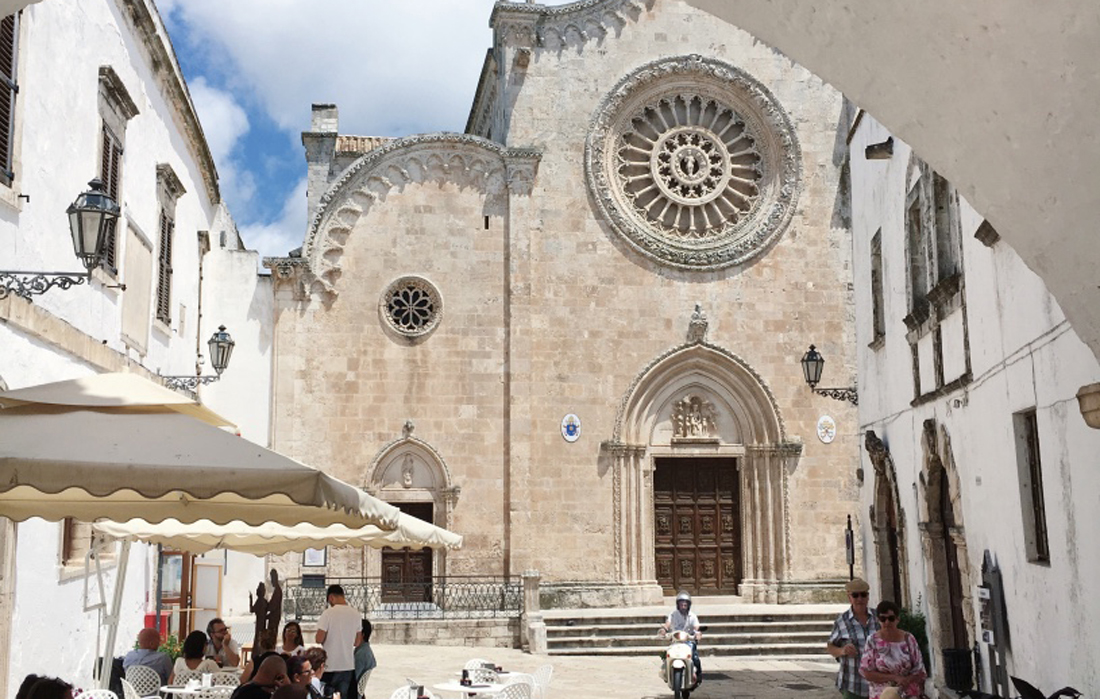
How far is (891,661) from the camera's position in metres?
6.80

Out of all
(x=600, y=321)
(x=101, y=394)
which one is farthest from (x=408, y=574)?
(x=101, y=394)

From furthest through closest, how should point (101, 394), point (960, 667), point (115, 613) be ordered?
point (960, 667) → point (115, 613) → point (101, 394)

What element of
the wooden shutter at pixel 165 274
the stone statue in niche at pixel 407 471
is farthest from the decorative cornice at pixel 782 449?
the wooden shutter at pixel 165 274

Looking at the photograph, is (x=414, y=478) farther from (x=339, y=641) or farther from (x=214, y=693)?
(x=214, y=693)

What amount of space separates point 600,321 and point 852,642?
12774 mm

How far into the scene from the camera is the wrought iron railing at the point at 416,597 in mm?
18062

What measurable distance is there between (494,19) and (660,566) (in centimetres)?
→ 1075

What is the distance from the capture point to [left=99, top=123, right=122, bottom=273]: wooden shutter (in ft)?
36.5

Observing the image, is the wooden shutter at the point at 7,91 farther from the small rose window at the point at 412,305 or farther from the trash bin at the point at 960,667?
the small rose window at the point at 412,305

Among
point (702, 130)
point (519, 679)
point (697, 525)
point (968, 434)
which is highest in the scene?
point (702, 130)

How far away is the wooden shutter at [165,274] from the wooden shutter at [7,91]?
19.5 ft

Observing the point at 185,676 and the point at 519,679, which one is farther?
the point at 519,679

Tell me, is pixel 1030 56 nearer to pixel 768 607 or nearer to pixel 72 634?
pixel 72 634

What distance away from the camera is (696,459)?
20484mm
